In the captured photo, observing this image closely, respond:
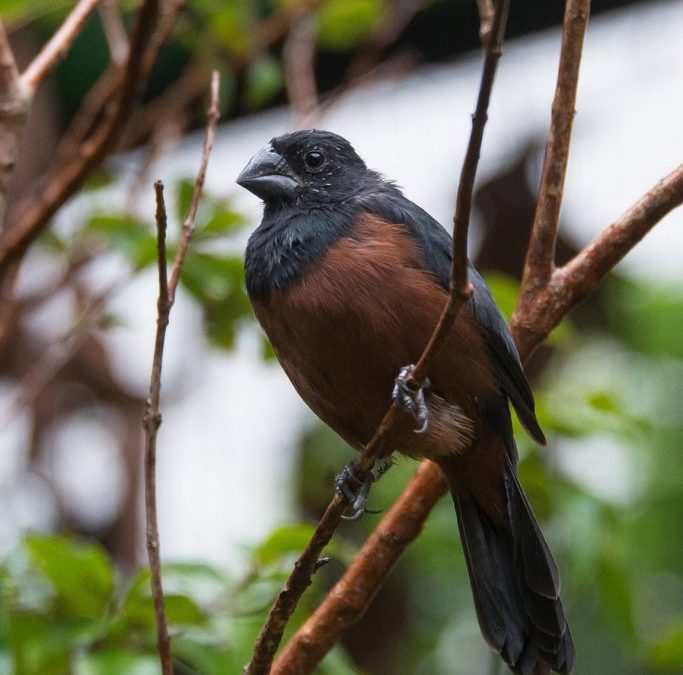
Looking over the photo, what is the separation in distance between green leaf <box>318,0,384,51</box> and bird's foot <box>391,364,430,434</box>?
164cm

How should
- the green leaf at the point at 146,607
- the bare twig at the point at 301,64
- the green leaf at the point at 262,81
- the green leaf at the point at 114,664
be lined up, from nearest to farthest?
the green leaf at the point at 114,664
the green leaf at the point at 146,607
the green leaf at the point at 262,81
the bare twig at the point at 301,64

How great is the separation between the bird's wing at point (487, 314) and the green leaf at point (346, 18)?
3.62ft

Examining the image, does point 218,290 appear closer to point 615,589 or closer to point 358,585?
point 358,585

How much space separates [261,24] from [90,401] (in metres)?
2.02

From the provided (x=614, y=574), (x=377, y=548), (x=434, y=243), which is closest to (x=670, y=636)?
(x=614, y=574)

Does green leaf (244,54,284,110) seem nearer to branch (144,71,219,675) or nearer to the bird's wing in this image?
the bird's wing

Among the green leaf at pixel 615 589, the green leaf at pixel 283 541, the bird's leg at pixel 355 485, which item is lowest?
the green leaf at pixel 615 589

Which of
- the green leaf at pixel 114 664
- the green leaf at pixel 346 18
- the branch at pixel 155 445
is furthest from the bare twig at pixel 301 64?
the green leaf at pixel 114 664

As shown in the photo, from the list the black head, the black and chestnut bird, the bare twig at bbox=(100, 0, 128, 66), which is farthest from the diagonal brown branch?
the bare twig at bbox=(100, 0, 128, 66)

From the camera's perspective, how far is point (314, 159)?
11.7 ft

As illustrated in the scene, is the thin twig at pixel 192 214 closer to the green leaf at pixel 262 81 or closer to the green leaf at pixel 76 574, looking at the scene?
the green leaf at pixel 76 574

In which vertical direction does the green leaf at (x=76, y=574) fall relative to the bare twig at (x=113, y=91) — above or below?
below

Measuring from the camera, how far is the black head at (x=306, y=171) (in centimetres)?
343

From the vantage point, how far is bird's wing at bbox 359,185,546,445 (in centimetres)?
304
